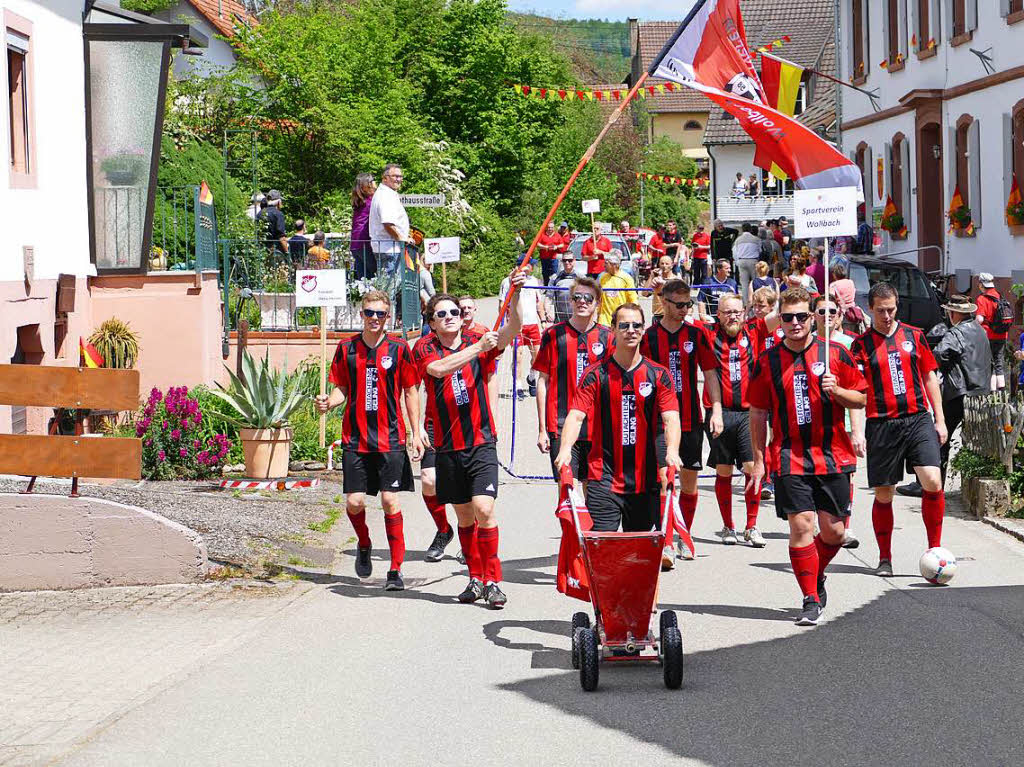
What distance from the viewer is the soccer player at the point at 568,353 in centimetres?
1073

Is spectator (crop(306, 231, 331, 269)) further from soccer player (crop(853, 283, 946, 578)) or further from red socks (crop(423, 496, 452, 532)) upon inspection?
soccer player (crop(853, 283, 946, 578))

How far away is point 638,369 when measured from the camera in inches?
346

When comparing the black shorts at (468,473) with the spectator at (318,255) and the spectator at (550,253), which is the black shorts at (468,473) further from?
the spectator at (550,253)

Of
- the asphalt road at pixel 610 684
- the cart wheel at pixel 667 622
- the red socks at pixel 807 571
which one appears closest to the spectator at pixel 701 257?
the asphalt road at pixel 610 684

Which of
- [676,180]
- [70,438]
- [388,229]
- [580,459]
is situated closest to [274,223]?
[388,229]

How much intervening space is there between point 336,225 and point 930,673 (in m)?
24.5

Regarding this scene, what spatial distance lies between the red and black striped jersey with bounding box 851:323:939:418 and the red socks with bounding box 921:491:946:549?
0.58 meters

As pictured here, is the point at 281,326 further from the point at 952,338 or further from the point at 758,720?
the point at 758,720

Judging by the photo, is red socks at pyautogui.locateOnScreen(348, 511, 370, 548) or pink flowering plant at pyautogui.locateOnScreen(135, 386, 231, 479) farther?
pink flowering plant at pyautogui.locateOnScreen(135, 386, 231, 479)

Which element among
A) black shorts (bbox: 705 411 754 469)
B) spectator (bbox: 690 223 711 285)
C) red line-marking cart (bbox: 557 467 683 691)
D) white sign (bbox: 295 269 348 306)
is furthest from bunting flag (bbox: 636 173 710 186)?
red line-marking cart (bbox: 557 467 683 691)

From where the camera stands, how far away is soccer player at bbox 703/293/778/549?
485 inches

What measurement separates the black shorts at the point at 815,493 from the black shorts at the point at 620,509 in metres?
0.90

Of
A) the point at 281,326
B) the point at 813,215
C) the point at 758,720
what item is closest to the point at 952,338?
the point at 813,215

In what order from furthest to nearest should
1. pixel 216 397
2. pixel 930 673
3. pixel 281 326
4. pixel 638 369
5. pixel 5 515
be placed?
pixel 281 326, pixel 216 397, pixel 5 515, pixel 638 369, pixel 930 673
